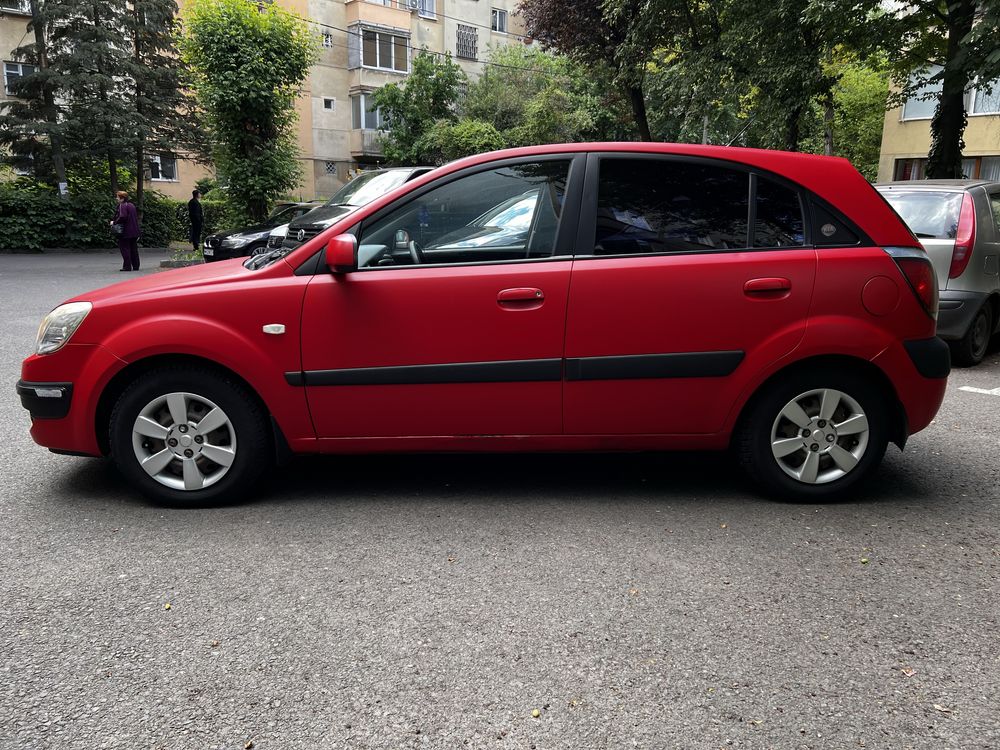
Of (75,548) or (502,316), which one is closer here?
(75,548)

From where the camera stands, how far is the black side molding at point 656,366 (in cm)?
402

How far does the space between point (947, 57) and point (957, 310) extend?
9.50 m

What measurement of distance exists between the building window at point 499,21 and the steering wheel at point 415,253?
45926mm

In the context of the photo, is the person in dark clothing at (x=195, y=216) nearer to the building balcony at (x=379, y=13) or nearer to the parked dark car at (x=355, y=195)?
the parked dark car at (x=355, y=195)

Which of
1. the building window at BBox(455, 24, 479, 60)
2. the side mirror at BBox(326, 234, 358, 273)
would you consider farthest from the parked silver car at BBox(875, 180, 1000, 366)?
the building window at BBox(455, 24, 479, 60)

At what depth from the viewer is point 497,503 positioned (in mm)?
4250

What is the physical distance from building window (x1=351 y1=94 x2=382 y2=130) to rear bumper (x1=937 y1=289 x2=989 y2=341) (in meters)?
35.5

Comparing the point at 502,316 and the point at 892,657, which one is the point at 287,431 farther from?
the point at 892,657

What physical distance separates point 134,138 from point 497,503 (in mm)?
27228

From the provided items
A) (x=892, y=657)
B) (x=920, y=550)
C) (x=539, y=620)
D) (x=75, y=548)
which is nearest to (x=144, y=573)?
(x=75, y=548)

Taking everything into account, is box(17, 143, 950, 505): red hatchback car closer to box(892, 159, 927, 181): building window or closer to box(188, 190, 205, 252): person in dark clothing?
box(188, 190, 205, 252): person in dark clothing

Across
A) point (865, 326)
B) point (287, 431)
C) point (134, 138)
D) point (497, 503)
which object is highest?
point (134, 138)

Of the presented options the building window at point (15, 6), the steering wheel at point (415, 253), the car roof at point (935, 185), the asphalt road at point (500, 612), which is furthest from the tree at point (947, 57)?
the building window at point (15, 6)

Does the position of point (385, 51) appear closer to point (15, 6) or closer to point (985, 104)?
point (15, 6)
